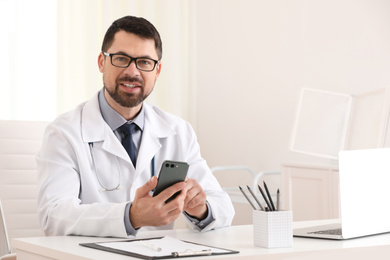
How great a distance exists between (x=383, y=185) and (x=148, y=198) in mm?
553

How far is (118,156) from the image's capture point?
182cm

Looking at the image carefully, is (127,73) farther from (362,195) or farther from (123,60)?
(362,195)

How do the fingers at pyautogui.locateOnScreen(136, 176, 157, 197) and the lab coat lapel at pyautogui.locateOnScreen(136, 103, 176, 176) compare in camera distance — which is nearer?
the fingers at pyautogui.locateOnScreen(136, 176, 157, 197)

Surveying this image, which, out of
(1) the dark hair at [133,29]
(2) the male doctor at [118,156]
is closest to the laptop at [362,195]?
(2) the male doctor at [118,156]

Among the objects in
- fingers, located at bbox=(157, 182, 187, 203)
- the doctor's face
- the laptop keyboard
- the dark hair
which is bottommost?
the laptop keyboard

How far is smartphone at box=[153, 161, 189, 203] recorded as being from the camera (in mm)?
1357

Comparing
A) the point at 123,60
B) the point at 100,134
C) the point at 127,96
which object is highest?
the point at 123,60

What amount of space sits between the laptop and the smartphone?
1.04 feet

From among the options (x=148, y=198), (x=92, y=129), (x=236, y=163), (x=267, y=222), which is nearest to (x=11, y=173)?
(x=92, y=129)

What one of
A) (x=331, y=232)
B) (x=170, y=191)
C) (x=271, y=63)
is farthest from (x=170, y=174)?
(x=271, y=63)

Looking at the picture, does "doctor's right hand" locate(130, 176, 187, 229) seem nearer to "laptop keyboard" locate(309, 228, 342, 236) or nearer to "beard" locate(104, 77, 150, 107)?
"laptop keyboard" locate(309, 228, 342, 236)

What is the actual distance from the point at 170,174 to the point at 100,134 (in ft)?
1.68

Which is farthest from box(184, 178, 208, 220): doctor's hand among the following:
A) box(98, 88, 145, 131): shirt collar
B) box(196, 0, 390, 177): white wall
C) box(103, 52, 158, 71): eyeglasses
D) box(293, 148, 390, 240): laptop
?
box(196, 0, 390, 177): white wall

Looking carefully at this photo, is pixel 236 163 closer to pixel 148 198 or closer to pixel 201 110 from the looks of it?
pixel 201 110
